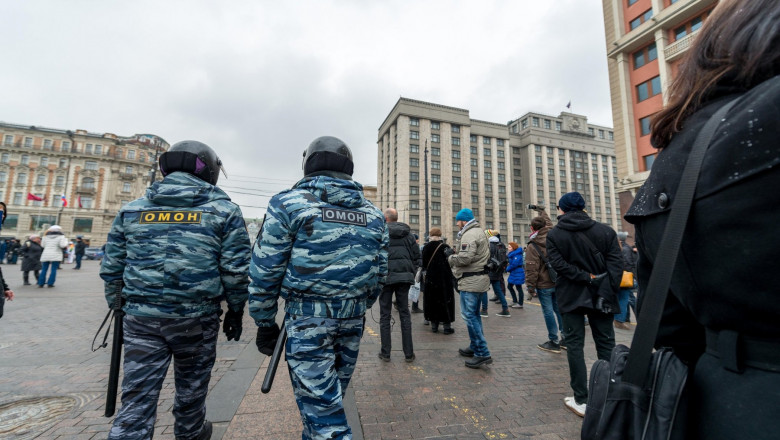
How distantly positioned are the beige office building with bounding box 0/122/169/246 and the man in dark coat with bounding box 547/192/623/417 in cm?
5984

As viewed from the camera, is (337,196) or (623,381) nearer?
(623,381)

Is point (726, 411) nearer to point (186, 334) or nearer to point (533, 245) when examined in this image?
point (186, 334)

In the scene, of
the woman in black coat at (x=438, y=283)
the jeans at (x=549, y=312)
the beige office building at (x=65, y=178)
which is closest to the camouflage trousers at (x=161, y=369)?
the woman in black coat at (x=438, y=283)

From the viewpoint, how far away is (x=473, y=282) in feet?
14.5

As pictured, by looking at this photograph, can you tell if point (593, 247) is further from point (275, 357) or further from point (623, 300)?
point (623, 300)

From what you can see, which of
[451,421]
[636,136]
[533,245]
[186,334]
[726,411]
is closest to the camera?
[726,411]

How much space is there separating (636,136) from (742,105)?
100ft

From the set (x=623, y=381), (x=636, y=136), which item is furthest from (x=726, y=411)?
(x=636, y=136)

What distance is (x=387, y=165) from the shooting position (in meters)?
66.5

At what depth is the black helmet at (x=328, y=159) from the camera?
2371 mm

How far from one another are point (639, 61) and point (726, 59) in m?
33.2

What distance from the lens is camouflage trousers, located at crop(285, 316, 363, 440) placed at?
1.86 m

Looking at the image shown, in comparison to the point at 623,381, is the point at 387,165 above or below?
above

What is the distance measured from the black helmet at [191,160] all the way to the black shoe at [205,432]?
1.99 metres
